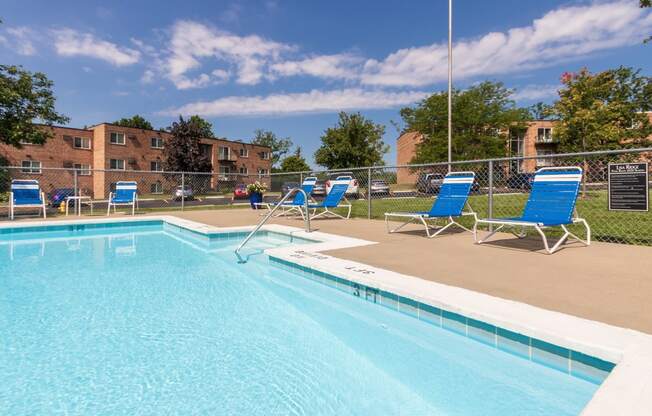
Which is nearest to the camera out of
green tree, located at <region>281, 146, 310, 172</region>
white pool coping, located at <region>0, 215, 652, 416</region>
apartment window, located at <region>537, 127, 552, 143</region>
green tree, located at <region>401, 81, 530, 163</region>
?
white pool coping, located at <region>0, 215, 652, 416</region>

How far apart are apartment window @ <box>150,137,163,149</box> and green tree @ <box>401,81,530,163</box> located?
25367 millimetres

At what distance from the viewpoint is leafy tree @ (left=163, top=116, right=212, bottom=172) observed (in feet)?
114

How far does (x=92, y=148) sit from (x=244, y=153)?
652 inches

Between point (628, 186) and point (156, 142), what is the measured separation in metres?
39.9

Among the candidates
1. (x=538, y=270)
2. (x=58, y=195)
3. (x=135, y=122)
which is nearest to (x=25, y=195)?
(x=58, y=195)

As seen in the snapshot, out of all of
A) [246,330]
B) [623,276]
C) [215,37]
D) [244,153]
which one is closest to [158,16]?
[215,37]

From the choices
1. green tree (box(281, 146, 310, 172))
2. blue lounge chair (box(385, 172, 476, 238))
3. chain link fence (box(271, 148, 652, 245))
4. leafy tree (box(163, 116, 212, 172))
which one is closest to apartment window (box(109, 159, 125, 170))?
leafy tree (box(163, 116, 212, 172))

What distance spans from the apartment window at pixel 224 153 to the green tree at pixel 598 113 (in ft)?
110

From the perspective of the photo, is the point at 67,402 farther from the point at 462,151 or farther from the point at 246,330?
the point at 462,151

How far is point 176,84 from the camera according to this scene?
3062 cm

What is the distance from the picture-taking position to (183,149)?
35.1 metres

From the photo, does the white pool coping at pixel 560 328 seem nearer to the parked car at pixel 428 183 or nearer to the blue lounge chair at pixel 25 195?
the blue lounge chair at pixel 25 195

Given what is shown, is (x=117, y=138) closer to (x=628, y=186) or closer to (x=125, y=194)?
(x=125, y=194)

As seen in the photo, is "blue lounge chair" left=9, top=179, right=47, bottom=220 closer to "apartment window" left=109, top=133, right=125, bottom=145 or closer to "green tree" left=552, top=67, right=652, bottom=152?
"green tree" left=552, top=67, right=652, bottom=152
